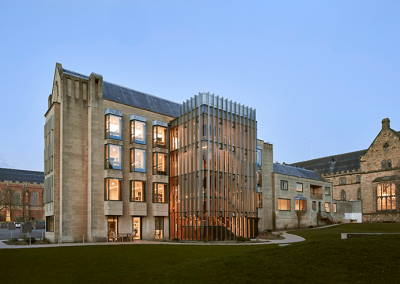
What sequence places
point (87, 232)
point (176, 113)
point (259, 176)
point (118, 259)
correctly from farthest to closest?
point (259, 176) → point (176, 113) → point (87, 232) → point (118, 259)

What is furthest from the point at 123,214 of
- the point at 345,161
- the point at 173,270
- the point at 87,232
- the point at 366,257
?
the point at 345,161

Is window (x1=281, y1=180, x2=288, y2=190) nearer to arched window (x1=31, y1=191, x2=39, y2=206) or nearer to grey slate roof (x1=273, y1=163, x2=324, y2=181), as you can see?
grey slate roof (x1=273, y1=163, x2=324, y2=181)

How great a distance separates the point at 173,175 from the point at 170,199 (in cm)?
300

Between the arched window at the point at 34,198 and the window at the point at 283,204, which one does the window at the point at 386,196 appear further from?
the arched window at the point at 34,198

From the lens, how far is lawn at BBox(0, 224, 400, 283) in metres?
14.1

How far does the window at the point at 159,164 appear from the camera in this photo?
40897 millimetres

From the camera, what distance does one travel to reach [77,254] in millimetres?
21750

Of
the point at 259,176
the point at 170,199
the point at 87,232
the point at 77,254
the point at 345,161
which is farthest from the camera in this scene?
the point at 345,161

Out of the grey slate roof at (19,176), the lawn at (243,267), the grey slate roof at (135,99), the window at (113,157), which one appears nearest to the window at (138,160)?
the window at (113,157)

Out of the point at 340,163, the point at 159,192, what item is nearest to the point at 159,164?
the point at 159,192

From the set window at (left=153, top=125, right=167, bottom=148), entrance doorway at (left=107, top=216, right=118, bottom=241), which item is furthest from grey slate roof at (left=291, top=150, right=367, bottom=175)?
entrance doorway at (left=107, top=216, right=118, bottom=241)

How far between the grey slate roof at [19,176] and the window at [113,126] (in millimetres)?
80735

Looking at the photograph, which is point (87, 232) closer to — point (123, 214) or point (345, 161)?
point (123, 214)

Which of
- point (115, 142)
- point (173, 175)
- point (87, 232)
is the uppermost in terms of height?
point (115, 142)
